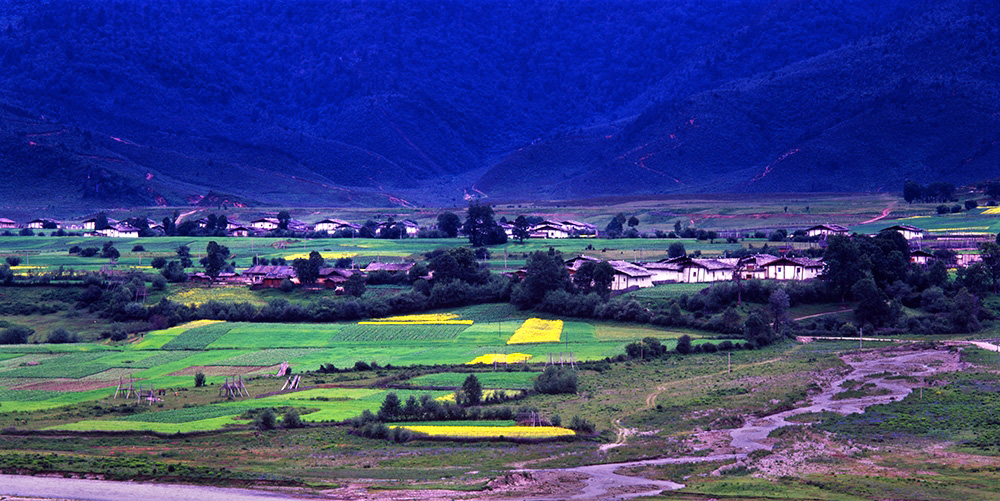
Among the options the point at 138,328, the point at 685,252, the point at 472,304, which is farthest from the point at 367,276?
the point at 685,252

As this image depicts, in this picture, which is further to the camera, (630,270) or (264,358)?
(630,270)

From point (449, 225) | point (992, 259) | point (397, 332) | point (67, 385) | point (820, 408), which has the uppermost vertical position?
point (449, 225)

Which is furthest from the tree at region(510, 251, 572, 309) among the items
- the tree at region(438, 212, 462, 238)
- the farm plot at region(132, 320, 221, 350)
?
the tree at region(438, 212, 462, 238)

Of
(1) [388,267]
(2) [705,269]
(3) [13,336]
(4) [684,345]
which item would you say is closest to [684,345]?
(4) [684,345]

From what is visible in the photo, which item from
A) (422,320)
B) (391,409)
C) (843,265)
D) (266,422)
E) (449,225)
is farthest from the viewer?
(449,225)

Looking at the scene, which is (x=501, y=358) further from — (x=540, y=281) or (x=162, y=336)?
(x=162, y=336)

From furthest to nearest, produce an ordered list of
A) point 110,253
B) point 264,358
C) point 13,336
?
point 110,253 → point 13,336 → point 264,358

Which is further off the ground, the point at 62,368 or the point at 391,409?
the point at 62,368
